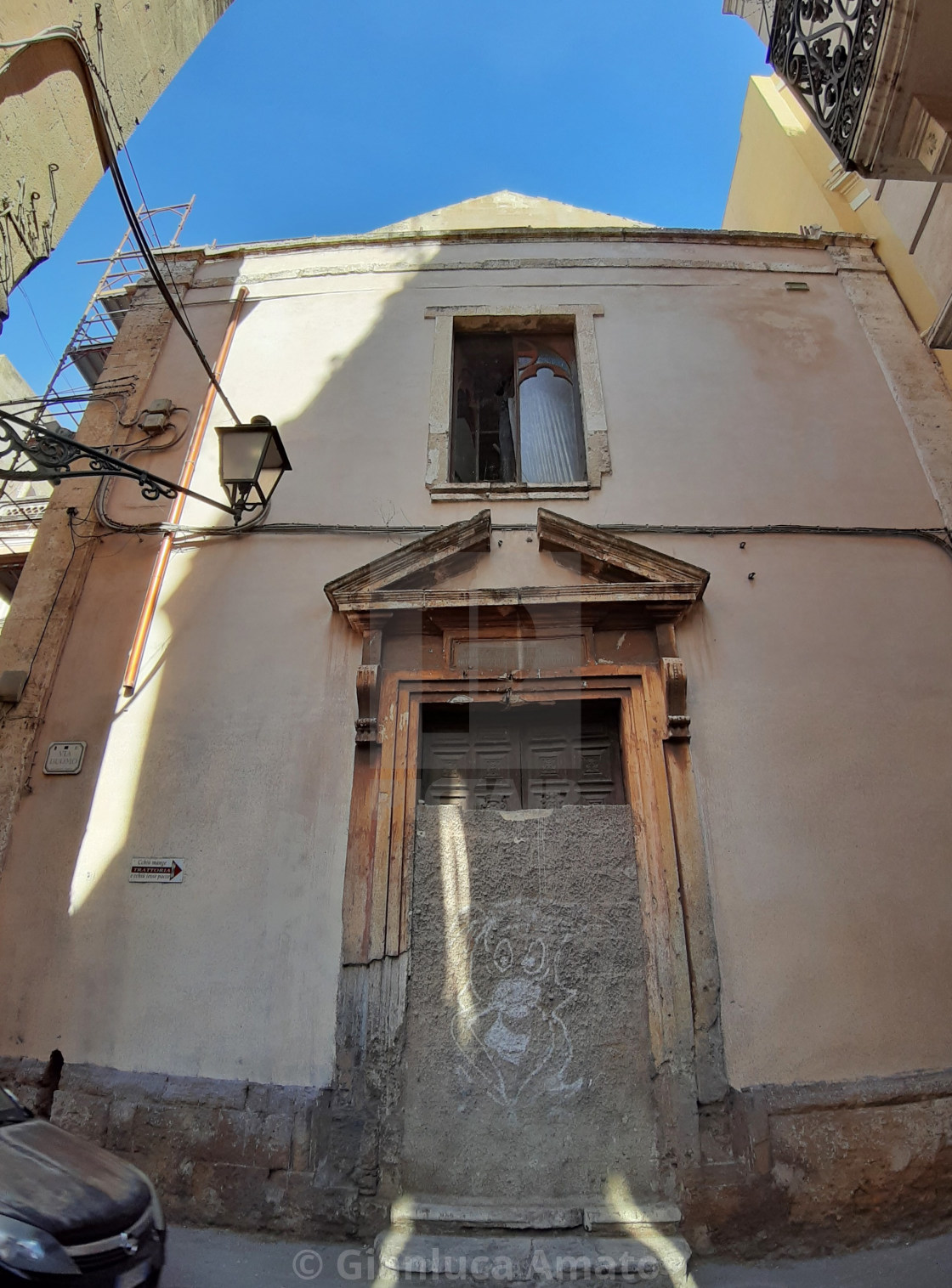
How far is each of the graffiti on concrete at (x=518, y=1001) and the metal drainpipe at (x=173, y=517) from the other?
2.67m

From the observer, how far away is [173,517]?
5.52 m

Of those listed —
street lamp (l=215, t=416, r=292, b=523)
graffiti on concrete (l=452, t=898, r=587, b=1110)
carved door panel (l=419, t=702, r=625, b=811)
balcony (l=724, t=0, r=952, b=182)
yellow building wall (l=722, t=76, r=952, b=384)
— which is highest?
yellow building wall (l=722, t=76, r=952, b=384)

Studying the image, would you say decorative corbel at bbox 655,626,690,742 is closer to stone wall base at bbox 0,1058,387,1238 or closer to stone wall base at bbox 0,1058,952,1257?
stone wall base at bbox 0,1058,952,1257

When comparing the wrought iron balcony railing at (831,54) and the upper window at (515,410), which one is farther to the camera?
the upper window at (515,410)

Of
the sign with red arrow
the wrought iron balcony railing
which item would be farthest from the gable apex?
the sign with red arrow

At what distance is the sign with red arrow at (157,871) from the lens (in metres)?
4.37

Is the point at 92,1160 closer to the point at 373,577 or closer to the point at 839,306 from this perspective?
the point at 373,577

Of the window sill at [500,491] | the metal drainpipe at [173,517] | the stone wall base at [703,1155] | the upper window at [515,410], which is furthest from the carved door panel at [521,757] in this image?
the metal drainpipe at [173,517]

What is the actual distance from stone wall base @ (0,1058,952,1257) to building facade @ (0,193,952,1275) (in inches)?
0.7

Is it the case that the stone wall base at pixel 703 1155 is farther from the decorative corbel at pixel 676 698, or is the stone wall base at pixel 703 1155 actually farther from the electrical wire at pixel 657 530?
the electrical wire at pixel 657 530

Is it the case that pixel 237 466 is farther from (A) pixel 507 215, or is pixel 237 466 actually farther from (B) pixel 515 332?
(A) pixel 507 215

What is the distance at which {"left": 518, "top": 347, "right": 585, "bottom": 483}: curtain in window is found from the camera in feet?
19.2

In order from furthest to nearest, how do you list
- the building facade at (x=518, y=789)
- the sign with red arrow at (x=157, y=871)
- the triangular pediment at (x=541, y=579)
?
the triangular pediment at (x=541, y=579) → the sign with red arrow at (x=157, y=871) → the building facade at (x=518, y=789)

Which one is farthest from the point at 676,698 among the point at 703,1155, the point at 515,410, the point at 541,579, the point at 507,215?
the point at 507,215
